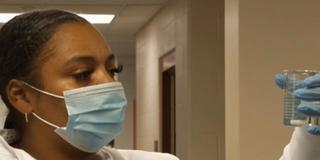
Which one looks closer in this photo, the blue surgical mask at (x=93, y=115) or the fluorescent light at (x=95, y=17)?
the blue surgical mask at (x=93, y=115)

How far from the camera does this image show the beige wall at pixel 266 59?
10.2ft

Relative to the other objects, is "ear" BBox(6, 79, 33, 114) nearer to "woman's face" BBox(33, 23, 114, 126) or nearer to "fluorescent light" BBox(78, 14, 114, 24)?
"woman's face" BBox(33, 23, 114, 126)

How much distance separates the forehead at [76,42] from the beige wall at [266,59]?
181 centimetres

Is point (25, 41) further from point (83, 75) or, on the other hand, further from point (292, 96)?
point (292, 96)

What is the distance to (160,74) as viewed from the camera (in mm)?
5863

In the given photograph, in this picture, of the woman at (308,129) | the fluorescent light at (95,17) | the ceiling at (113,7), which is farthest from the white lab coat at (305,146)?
the fluorescent light at (95,17)

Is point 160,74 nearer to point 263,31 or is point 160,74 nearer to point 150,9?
point 150,9

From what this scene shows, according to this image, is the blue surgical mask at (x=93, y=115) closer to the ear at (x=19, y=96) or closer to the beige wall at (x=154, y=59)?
the ear at (x=19, y=96)

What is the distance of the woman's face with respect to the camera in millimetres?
1363

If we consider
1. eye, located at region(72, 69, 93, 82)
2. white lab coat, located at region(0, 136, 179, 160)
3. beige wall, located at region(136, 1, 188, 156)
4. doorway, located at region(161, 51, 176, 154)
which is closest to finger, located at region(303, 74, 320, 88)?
white lab coat, located at region(0, 136, 179, 160)

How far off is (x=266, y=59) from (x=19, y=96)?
194cm

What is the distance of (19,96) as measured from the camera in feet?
4.62

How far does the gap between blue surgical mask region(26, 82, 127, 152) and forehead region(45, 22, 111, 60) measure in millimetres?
87

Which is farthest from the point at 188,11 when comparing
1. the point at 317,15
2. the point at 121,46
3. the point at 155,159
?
the point at 121,46
